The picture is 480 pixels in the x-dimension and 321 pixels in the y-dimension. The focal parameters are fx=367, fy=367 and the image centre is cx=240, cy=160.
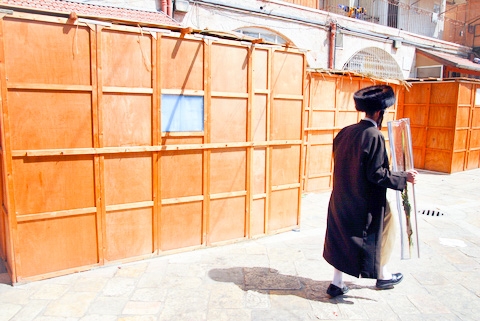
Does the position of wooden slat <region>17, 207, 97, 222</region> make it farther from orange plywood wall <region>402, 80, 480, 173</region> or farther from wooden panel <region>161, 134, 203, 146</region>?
orange plywood wall <region>402, 80, 480, 173</region>

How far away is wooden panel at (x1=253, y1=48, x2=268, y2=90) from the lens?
487 cm

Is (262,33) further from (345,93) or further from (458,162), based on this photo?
(458,162)

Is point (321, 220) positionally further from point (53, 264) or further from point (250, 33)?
point (250, 33)

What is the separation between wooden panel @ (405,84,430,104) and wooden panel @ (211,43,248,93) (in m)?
7.99

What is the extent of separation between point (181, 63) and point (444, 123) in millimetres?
9178

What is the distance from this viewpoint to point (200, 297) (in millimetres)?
3633

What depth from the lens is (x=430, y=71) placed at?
16.1m

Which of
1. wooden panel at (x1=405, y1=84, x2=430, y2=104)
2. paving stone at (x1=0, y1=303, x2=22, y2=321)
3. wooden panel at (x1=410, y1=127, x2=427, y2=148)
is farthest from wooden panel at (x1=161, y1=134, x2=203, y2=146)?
wooden panel at (x1=410, y1=127, x2=427, y2=148)

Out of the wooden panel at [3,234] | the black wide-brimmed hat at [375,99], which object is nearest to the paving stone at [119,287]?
the wooden panel at [3,234]

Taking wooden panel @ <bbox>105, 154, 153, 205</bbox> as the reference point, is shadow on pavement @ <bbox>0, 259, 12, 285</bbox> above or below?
below

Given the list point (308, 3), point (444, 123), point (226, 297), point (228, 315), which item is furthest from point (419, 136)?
point (228, 315)

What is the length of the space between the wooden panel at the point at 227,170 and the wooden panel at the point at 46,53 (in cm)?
179

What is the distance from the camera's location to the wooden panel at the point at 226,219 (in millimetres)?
4828

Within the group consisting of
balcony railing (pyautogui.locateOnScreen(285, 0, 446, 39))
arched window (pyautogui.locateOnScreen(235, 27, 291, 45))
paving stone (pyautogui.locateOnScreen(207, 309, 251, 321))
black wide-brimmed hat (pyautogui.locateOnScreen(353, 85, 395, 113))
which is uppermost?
balcony railing (pyautogui.locateOnScreen(285, 0, 446, 39))
